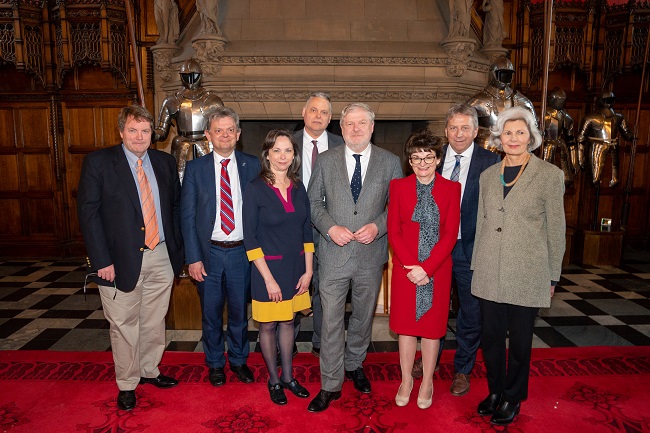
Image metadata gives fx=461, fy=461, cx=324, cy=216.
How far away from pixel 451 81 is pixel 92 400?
14.0ft

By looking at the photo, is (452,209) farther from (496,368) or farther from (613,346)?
(613,346)

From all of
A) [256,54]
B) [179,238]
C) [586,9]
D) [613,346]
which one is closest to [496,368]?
[613,346]

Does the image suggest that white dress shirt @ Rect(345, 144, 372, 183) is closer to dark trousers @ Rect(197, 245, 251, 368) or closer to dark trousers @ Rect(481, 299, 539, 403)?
dark trousers @ Rect(197, 245, 251, 368)

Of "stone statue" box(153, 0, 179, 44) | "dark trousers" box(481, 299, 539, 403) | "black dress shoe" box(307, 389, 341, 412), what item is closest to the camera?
"dark trousers" box(481, 299, 539, 403)

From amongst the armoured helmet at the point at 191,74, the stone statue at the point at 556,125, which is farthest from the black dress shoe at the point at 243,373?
the stone statue at the point at 556,125

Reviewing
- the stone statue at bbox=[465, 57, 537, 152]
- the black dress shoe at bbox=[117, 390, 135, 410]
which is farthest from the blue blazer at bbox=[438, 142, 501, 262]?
the black dress shoe at bbox=[117, 390, 135, 410]

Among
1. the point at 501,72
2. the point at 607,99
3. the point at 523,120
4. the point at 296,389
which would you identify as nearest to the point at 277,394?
the point at 296,389

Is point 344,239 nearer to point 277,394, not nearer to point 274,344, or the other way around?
point 274,344

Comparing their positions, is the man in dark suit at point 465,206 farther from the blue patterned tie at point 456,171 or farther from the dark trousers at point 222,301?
the dark trousers at point 222,301

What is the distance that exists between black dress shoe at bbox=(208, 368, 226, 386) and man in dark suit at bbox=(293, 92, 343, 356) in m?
0.58

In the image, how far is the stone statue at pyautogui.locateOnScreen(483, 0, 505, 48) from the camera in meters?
5.07

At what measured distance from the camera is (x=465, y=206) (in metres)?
2.56

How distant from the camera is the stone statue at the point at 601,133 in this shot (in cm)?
552

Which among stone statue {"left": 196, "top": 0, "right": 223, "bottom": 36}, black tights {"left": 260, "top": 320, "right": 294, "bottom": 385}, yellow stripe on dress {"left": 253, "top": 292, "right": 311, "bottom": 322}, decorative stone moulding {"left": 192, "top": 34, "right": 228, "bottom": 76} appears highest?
stone statue {"left": 196, "top": 0, "right": 223, "bottom": 36}
